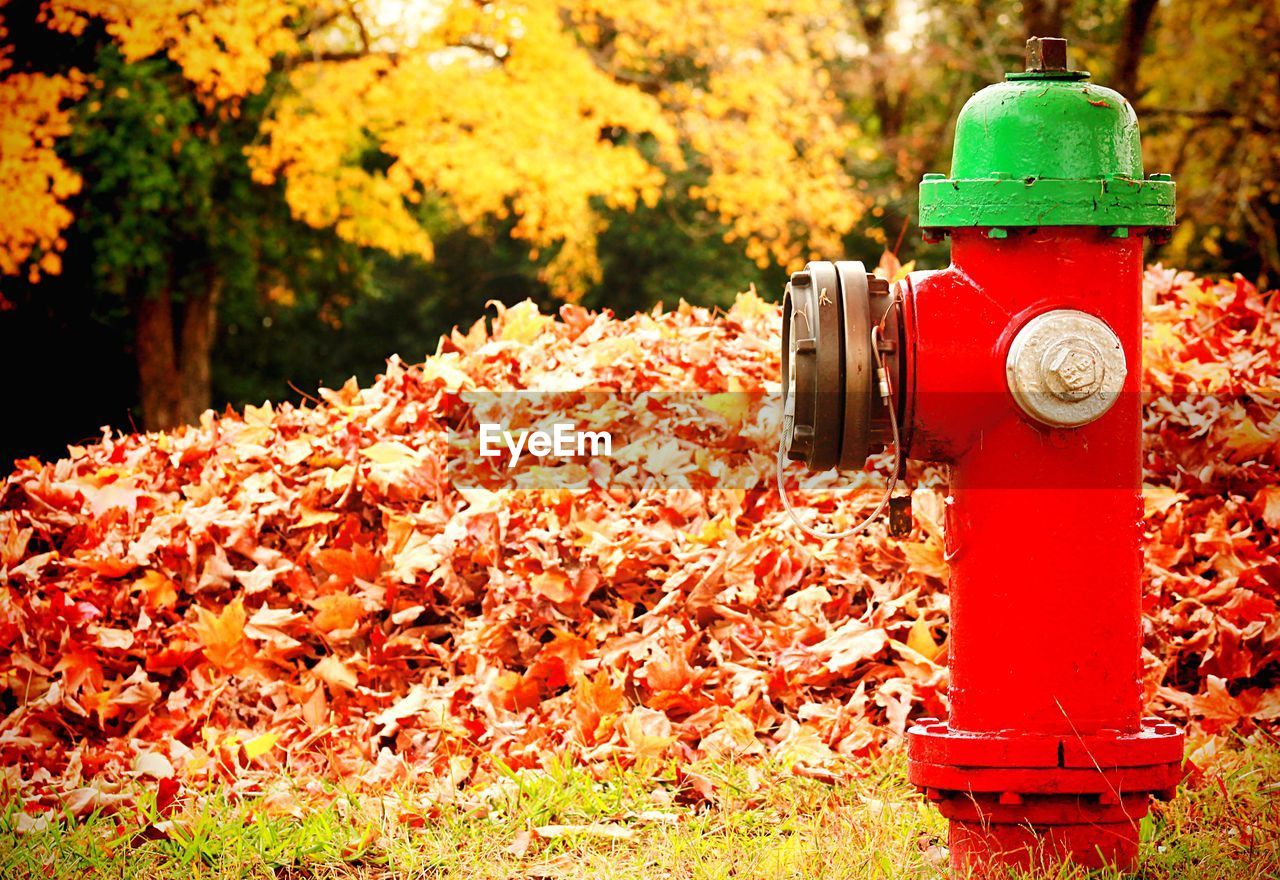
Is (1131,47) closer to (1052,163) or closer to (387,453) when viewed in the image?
(387,453)

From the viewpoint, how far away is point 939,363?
2398 millimetres

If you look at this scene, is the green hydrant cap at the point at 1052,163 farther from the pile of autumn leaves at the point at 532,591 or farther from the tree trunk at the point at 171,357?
the tree trunk at the point at 171,357

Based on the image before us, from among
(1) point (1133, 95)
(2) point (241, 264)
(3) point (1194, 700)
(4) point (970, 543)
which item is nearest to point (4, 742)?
(4) point (970, 543)

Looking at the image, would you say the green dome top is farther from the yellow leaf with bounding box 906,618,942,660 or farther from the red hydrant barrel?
the yellow leaf with bounding box 906,618,942,660

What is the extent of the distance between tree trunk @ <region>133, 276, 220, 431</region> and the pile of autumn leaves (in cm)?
1039

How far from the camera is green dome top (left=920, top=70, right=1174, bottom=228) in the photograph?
2326 millimetres

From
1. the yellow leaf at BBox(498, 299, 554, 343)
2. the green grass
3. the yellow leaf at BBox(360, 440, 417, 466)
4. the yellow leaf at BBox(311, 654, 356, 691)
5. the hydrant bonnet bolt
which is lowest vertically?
Result: the green grass

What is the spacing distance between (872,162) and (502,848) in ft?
57.6

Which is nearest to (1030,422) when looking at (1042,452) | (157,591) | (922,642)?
(1042,452)

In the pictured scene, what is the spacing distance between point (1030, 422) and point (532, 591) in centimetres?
178

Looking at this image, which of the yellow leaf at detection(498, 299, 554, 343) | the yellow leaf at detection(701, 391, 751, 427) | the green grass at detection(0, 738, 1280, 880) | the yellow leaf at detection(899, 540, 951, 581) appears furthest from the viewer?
the yellow leaf at detection(498, 299, 554, 343)

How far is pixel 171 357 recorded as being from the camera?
15.0m

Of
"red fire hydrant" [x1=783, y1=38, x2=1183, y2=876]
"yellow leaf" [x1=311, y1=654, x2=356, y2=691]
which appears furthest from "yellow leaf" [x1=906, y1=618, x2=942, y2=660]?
"yellow leaf" [x1=311, y1=654, x2=356, y2=691]

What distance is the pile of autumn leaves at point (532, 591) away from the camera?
11.1 ft
